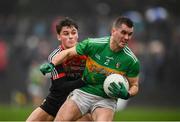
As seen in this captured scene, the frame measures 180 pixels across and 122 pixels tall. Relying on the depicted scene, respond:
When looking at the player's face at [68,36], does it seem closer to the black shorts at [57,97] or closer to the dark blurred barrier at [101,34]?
the black shorts at [57,97]

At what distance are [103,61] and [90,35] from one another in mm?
10301

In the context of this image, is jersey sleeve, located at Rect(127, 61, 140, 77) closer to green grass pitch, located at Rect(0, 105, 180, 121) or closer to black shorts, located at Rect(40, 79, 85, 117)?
black shorts, located at Rect(40, 79, 85, 117)

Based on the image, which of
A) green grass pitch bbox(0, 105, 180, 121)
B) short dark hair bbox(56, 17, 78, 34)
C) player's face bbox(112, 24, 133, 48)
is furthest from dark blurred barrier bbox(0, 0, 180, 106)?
player's face bbox(112, 24, 133, 48)

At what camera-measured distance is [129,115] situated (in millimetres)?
18875

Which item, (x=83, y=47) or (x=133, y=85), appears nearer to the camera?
(x=83, y=47)

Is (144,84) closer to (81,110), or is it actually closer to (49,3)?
(49,3)

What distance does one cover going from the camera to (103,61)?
10789mm

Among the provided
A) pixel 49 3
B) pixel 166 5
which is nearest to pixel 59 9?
pixel 49 3

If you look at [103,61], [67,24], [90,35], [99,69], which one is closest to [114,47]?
[103,61]

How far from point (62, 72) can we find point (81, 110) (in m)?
0.89

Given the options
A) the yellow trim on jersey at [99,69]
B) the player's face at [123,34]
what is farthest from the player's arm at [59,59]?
the player's face at [123,34]

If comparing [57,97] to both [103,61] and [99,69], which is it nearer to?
[99,69]

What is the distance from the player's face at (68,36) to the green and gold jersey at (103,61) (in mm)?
665

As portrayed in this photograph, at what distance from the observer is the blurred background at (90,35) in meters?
21.1
